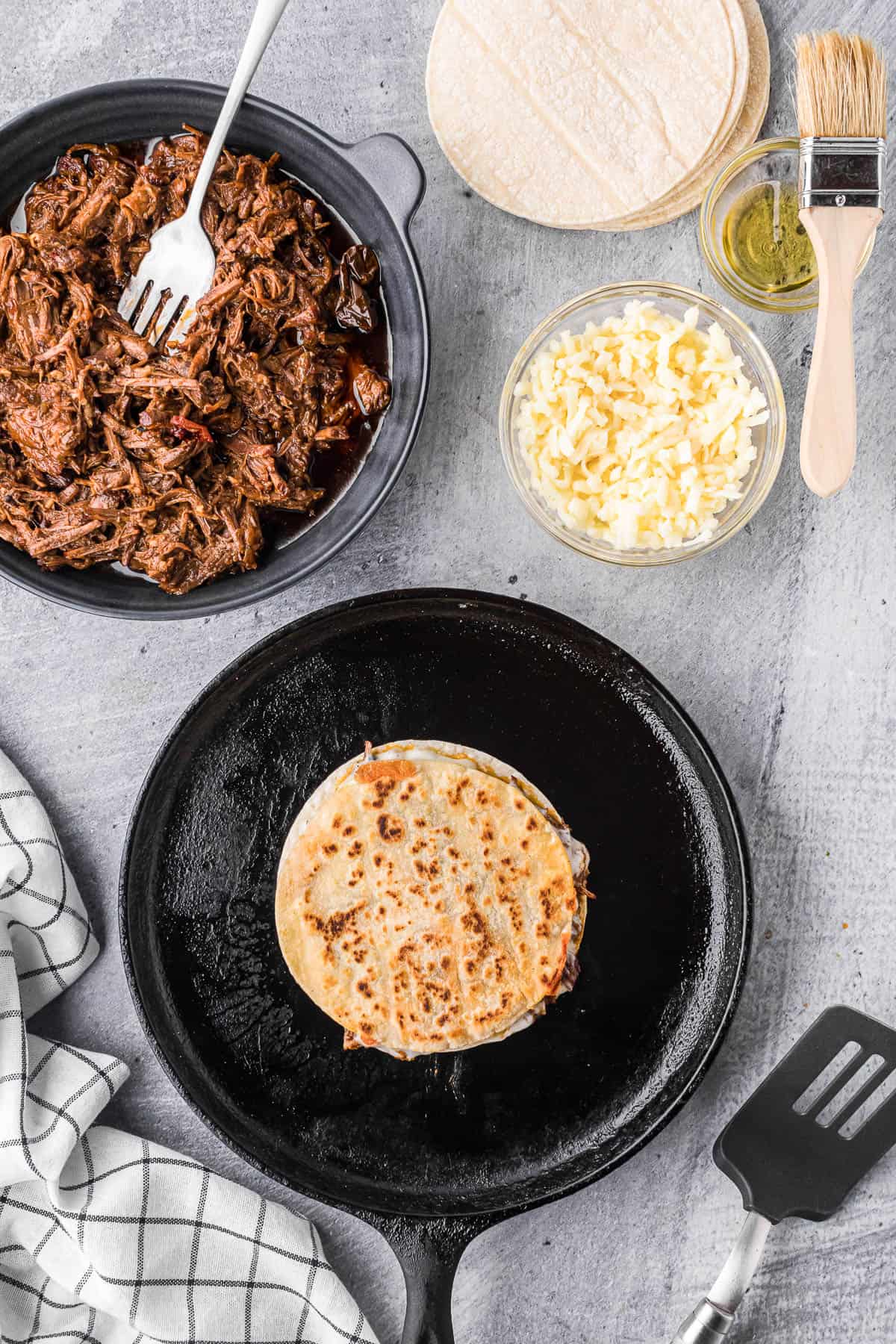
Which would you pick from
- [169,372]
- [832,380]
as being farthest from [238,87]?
[832,380]

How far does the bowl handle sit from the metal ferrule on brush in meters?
0.89

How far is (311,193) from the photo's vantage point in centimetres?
248

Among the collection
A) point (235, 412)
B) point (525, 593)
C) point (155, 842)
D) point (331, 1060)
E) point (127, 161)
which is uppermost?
point (127, 161)

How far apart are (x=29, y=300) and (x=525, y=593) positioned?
137 centimetres

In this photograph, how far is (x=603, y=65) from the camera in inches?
103

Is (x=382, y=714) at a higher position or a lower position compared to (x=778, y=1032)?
higher

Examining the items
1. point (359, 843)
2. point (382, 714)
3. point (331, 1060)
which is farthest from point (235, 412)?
point (331, 1060)

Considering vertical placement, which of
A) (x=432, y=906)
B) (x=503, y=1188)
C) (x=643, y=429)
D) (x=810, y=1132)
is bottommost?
(x=503, y=1188)

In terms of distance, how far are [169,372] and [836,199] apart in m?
1.56

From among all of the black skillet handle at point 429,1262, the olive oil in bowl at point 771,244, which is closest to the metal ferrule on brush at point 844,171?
the olive oil in bowl at point 771,244

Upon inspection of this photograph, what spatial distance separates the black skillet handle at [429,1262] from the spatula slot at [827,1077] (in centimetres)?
83

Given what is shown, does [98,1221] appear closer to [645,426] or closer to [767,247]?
[645,426]

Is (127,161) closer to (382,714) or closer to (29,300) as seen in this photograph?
(29,300)

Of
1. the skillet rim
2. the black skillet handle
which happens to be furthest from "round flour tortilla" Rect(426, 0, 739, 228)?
the black skillet handle
